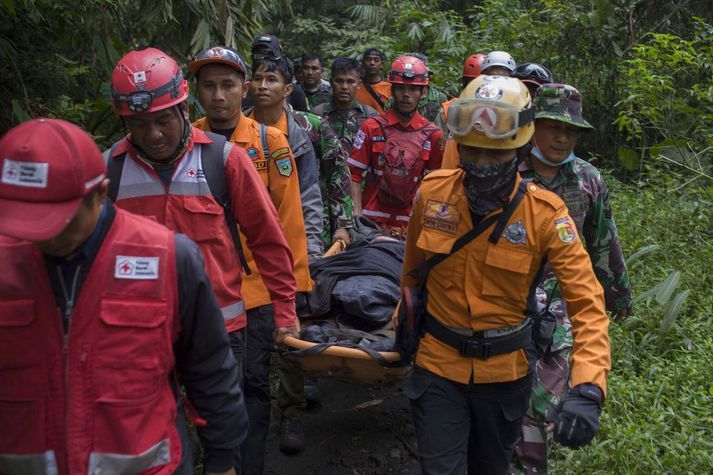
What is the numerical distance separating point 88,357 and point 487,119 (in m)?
1.85

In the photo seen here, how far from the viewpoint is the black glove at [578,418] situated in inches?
113

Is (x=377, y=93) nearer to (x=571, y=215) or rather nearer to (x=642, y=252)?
(x=642, y=252)

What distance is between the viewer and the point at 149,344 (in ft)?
7.38

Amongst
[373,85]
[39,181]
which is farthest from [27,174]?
[373,85]

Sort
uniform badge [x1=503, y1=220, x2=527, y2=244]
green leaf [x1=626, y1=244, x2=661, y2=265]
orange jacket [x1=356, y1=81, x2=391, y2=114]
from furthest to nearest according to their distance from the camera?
1. orange jacket [x1=356, y1=81, x2=391, y2=114]
2. green leaf [x1=626, y1=244, x2=661, y2=265]
3. uniform badge [x1=503, y1=220, x2=527, y2=244]

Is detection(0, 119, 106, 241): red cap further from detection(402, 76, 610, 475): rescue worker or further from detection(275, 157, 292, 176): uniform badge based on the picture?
detection(275, 157, 292, 176): uniform badge

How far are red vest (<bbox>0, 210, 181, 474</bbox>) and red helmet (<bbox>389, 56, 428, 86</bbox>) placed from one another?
5.03 meters

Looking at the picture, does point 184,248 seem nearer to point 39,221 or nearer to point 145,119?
point 39,221

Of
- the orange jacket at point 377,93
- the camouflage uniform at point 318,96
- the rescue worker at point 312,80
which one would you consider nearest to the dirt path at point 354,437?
the camouflage uniform at point 318,96

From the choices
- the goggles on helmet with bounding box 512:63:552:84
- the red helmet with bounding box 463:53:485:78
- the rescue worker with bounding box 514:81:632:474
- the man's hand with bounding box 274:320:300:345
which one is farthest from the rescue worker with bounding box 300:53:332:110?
the man's hand with bounding box 274:320:300:345

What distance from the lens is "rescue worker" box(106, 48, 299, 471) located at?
11.0ft

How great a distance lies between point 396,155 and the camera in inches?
265

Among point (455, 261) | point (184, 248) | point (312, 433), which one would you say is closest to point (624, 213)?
point (312, 433)

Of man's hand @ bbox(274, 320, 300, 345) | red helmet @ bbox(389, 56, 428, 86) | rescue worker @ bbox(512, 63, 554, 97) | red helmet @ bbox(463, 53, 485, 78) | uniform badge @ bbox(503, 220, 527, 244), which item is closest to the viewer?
uniform badge @ bbox(503, 220, 527, 244)
